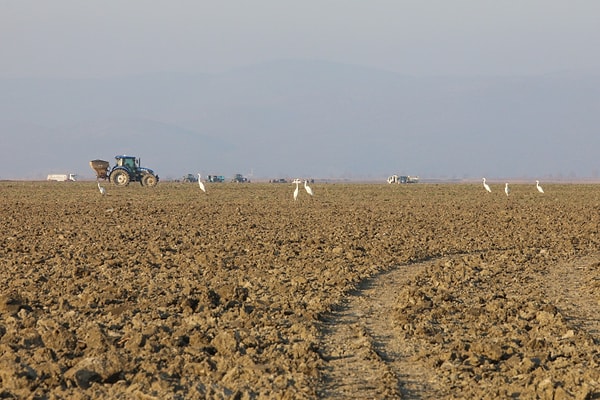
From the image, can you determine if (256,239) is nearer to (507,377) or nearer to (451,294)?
(451,294)

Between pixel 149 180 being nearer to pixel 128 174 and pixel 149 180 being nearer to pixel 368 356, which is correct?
pixel 128 174

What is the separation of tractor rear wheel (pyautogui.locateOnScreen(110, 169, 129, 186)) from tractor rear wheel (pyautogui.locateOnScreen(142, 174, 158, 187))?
978 mm

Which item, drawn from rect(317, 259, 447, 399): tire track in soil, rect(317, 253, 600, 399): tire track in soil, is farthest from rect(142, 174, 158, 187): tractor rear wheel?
rect(317, 259, 447, 399): tire track in soil

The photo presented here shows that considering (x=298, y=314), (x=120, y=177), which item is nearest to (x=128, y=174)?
(x=120, y=177)

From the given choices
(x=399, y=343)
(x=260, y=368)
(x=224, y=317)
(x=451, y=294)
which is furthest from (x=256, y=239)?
(x=260, y=368)

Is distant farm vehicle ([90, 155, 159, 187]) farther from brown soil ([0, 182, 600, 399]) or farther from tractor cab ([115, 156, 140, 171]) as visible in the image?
brown soil ([0, 182, 600, 399])

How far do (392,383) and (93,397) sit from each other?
2.10 metres

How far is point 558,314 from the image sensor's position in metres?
10.3

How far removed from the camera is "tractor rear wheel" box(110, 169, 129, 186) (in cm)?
5291

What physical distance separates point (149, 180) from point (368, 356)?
46062mm

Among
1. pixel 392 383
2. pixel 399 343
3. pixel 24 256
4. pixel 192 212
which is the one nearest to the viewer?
pixel 392 383

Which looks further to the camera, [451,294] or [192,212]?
[192,212]

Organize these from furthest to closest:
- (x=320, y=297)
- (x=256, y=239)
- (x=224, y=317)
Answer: (x=256, y=239)
(x=320, y=297)
(x=224, y=317)

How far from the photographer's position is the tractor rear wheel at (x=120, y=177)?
52906mm
